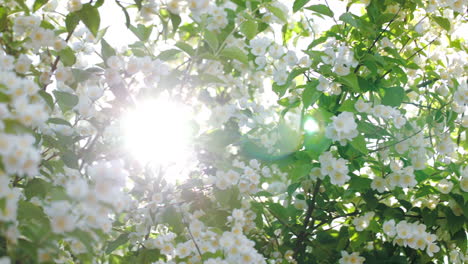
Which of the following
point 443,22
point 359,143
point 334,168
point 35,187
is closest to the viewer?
point 35,187

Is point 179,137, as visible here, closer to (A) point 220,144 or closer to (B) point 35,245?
(A) point 220,144

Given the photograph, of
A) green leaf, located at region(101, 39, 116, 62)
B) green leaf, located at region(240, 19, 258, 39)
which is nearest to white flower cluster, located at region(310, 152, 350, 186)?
green leaf, located at region(240, 19, 258, 39)

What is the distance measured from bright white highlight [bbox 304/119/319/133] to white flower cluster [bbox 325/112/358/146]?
7cm

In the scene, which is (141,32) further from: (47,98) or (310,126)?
(310,126)

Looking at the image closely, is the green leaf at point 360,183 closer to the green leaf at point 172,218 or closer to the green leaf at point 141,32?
the green leaf at point 172,218

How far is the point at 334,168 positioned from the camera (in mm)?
1861

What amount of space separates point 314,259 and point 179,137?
36.1 inches

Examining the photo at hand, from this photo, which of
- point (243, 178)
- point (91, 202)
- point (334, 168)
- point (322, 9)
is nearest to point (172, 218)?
point (243, 178)

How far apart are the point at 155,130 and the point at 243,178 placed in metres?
0.54

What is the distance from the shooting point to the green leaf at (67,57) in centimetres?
156

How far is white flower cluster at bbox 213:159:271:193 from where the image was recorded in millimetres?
1756

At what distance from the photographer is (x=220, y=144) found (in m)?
1.64

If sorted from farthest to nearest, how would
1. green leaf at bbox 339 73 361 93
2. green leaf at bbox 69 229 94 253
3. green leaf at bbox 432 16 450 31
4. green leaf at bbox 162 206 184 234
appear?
1. green leaf at bbox 432 16 450 31
2. green leaf at bbox 339 73 361 93
3. green leaf at bbox 162 206 184 234
4. green leaf at bbox 69 229 94 253

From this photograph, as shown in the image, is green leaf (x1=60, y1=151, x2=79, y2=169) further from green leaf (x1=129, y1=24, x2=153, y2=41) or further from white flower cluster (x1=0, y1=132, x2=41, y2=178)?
white flower cluster (x1=0, y1=132, x2=41, y2=178)
